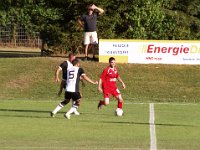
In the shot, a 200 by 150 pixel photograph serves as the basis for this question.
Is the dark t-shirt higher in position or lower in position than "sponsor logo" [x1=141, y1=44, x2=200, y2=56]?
higher

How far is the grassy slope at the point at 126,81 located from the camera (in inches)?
1085

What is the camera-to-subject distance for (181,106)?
24.1 metres

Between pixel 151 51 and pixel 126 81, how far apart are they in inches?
92.8

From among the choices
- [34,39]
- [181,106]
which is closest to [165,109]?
[181,106]

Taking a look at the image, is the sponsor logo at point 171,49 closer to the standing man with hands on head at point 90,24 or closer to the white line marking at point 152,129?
the standing man with hands on head at point 90,24

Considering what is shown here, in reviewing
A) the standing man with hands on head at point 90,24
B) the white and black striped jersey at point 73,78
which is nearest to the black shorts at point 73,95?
the white and black striped jersey at point 73,78

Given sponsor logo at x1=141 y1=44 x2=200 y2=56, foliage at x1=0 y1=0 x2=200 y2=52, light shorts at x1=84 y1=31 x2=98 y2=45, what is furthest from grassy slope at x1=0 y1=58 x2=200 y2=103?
foliage at x1=0 y1=0 x2=200 y2=52

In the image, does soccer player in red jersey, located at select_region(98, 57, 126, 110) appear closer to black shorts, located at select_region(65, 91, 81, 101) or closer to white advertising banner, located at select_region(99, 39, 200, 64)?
black shorts, located at select_region(65, 91, 81, 101)

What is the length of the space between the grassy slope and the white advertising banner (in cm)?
32

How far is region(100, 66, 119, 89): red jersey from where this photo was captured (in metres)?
20.3

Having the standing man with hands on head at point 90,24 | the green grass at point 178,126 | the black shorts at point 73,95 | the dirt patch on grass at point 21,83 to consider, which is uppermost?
the standing man with hands on head at point 90,24

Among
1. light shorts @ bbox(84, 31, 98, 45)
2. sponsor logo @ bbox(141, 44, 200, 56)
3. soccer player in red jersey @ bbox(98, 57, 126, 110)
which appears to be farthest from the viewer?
sponsor logo @ bbox(141, 44, 200, 56)

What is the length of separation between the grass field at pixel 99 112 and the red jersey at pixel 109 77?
921 millimetres

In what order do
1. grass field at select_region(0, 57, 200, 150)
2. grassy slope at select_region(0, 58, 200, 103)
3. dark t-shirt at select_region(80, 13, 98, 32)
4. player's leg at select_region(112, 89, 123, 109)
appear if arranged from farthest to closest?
1. dark t-shirt at select_region(80, 13, 98, 32)
2. grassy slope at select_region(0, 58, 200, 103)
3. player's leg at select_region(112, 89, 123, 109)
4. grass field at select_region(0, 57, 200, 150)
